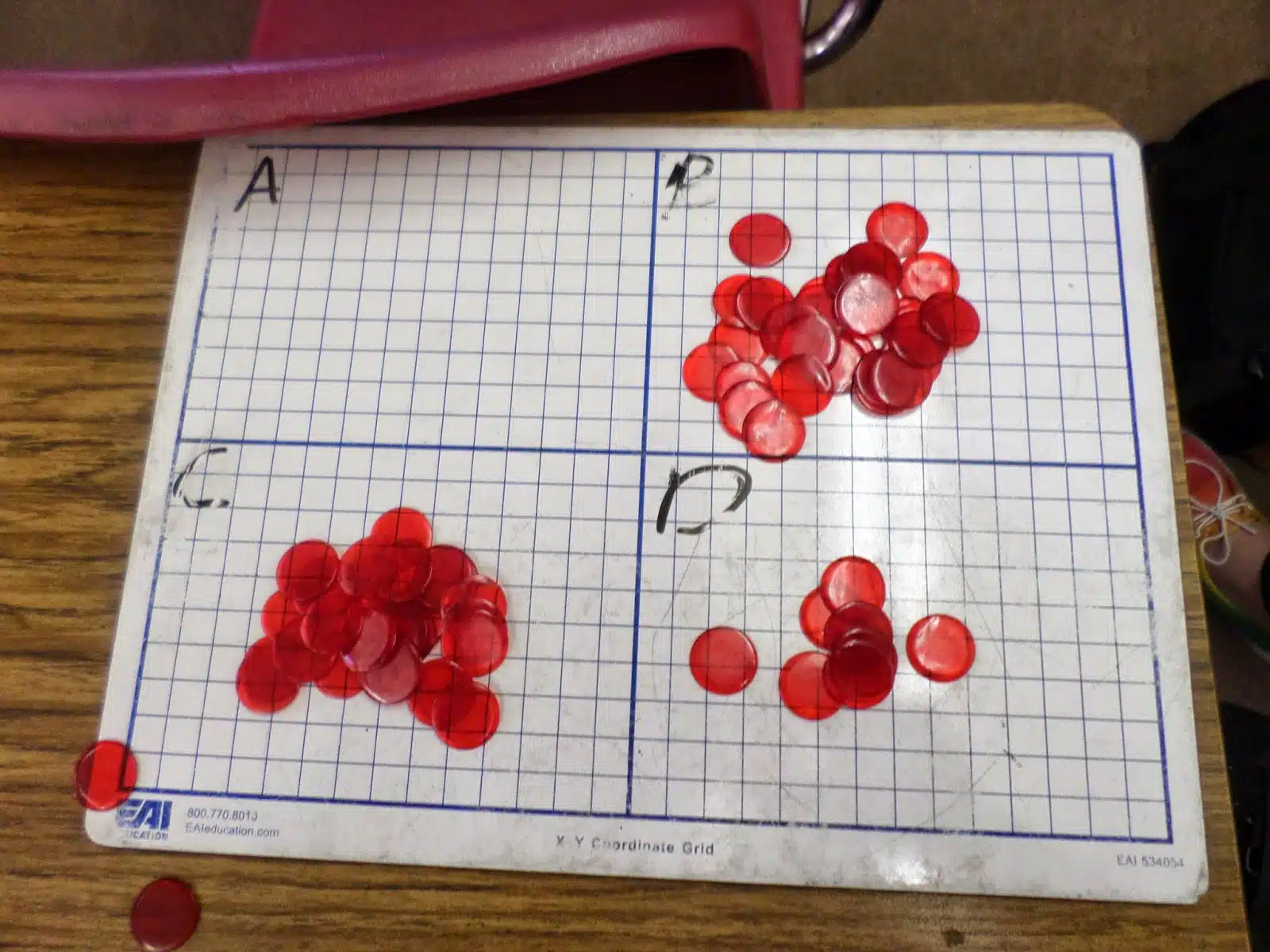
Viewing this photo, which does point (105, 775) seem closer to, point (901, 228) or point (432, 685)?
point (432, 685)

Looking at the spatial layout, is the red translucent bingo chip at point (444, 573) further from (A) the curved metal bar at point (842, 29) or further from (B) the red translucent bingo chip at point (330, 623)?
(A) the curved metal bar at point (842, 29)

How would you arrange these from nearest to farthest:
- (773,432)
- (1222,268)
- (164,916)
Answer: (164,916) → (773,432) → (1222,268)

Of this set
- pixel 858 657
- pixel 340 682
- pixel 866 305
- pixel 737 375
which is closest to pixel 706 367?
pixel 737 375

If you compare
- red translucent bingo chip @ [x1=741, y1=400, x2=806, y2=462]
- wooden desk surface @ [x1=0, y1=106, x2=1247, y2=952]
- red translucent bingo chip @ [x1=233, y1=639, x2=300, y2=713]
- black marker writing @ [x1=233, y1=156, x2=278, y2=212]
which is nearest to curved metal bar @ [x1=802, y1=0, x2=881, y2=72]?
wooden desk surface @ [x1=0, y1=106, x2=1247, y2=952]

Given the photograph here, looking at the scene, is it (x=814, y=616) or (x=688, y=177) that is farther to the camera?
(x=688, y=177)

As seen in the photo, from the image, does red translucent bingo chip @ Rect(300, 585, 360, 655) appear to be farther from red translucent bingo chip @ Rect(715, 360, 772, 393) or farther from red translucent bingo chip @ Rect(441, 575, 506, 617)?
red translucent bingo chip @ Rect(715, 360, 772, 393)

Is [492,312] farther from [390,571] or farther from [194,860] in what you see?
[194,860]

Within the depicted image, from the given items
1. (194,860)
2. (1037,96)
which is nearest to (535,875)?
(194,860)
